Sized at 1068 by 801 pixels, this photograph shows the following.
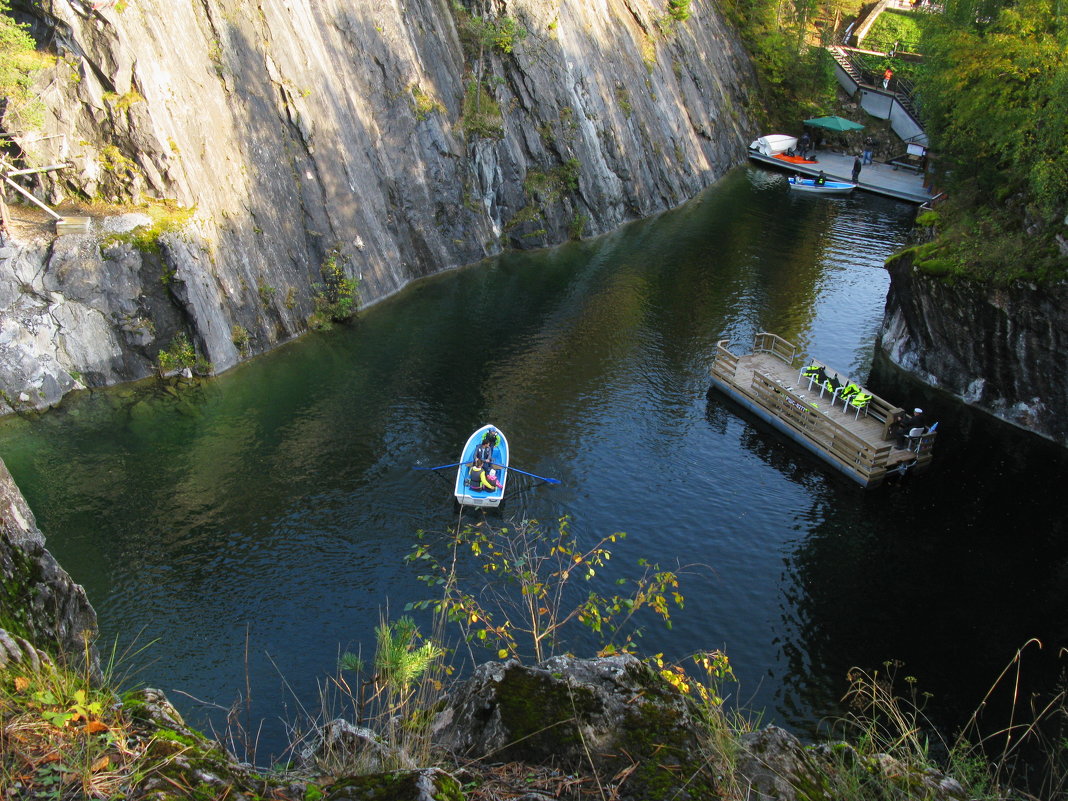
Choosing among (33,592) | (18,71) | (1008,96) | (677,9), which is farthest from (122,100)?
(677,9)

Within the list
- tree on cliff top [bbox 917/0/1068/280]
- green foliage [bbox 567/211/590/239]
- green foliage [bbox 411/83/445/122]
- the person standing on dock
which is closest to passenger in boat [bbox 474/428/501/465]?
tree on cliff top [bbox 917/0/1068/280]

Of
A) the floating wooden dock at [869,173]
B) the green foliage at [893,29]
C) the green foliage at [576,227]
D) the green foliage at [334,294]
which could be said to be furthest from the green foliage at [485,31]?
the green foliage at [893,29]

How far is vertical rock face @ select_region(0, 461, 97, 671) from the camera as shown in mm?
8664

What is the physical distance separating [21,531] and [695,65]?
68470 mm

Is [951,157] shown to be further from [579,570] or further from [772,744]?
[772,744]

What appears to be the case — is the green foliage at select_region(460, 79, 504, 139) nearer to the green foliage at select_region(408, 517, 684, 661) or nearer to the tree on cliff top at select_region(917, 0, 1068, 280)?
the tree on cliff top at select_region(917, 0, 1068, 280)

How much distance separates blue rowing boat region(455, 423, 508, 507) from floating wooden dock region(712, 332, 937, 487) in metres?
11.0

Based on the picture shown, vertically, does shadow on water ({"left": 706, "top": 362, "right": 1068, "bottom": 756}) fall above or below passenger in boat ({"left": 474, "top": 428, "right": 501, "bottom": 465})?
below

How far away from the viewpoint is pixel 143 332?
31047 mm

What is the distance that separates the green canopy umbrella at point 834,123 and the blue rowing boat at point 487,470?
56.5 m

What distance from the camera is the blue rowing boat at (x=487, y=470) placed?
2469 cm

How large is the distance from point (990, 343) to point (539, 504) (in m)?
19.6

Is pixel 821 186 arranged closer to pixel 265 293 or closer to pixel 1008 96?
pixel 1008 96

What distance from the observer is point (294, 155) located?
37.5m
